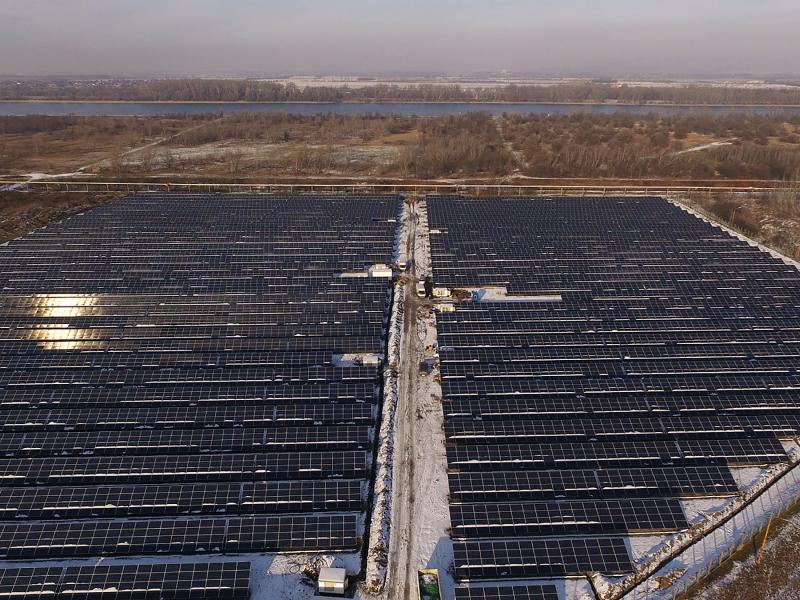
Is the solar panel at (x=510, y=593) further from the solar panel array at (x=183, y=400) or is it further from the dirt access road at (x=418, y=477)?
the solar panel array at (x=183, y=400)

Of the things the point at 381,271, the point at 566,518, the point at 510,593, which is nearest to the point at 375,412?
the point at 566,518

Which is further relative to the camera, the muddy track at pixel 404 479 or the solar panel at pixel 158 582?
the muddy track at pixel 404 479

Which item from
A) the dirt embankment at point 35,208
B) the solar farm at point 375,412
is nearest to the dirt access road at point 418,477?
the solar farm at point 375,412

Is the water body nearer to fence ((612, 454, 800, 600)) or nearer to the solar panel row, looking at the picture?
fence ((612, 454, 800, 600))

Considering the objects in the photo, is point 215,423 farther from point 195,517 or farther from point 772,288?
point 772,288

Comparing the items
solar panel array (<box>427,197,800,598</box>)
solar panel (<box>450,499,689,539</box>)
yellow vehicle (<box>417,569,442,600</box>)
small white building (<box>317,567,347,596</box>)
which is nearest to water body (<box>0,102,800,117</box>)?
solar panel array (<box>427,197,800,598</box>)
